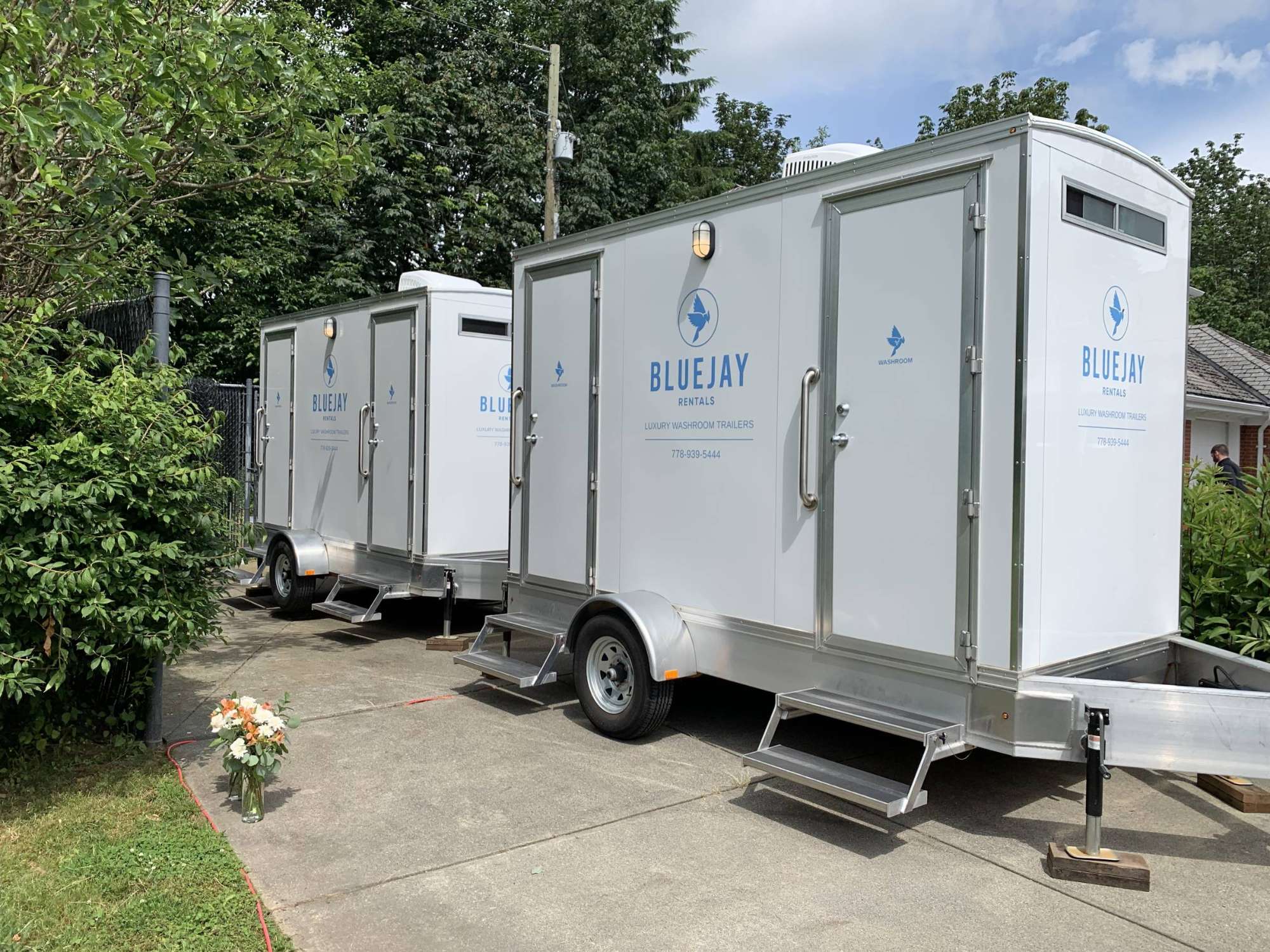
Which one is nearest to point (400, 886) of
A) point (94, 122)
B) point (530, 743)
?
point (530, 743)

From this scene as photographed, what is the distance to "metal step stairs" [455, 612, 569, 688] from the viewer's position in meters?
6.17

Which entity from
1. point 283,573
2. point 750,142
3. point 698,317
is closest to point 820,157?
point 698,317

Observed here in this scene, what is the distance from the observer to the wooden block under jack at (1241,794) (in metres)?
4.68

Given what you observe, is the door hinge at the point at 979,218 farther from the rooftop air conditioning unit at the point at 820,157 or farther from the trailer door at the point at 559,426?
the trailer door at the point at 559,426

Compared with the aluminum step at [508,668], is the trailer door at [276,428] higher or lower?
higher

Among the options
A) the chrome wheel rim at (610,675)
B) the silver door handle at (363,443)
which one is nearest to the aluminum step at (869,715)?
the chrome wheel rim at (610,675)

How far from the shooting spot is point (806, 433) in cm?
478

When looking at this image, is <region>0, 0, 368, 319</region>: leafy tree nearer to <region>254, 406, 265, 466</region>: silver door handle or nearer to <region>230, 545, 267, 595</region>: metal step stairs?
<region>230, 545, 267, 595</region>: metal step stairs

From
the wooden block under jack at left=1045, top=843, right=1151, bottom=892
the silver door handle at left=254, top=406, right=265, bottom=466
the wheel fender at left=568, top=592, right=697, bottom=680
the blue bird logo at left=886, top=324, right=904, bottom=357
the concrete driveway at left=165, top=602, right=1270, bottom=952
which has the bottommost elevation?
the concrete driveway at left=165, top=602, right=1270, bottom=952

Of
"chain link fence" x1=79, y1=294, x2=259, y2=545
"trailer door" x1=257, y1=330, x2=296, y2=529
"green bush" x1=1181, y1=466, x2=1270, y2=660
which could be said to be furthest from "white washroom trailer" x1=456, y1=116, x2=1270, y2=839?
"chain link fence" x1=79, y1=294, x2=259, y2=545

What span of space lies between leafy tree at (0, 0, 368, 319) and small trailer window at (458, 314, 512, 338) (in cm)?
227

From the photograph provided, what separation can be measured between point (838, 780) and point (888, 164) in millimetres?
2752

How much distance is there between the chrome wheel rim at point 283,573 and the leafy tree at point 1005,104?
58.8 feet

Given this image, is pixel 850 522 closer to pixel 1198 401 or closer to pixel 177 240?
pixel 1198 401
